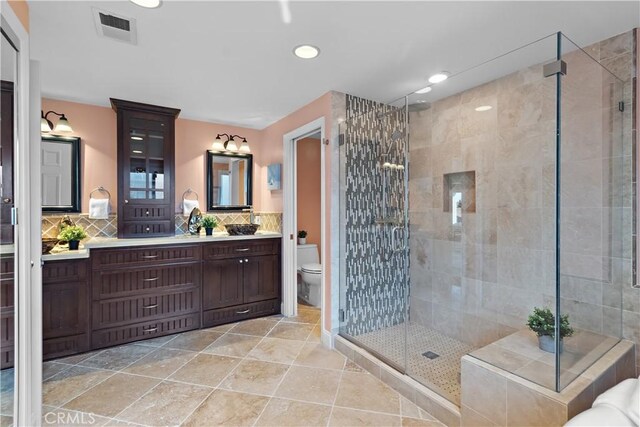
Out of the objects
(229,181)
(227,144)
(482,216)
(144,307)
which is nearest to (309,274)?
(229,181)

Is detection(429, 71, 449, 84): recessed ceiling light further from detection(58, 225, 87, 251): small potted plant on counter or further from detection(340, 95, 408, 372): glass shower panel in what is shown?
detection(58, 225, 87, 251): small potted plant on counter

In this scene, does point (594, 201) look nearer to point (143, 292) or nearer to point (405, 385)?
point (405, 385)

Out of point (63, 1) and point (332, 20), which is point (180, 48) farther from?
point (332, 20)

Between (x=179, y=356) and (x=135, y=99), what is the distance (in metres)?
2.42

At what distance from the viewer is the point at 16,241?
157 cm

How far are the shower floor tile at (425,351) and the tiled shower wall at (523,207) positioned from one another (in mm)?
126

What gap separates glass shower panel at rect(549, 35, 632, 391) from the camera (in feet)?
6.18

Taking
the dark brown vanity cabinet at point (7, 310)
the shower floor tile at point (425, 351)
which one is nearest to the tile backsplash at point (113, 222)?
Answer: the shower floor tile at point (425, 351)

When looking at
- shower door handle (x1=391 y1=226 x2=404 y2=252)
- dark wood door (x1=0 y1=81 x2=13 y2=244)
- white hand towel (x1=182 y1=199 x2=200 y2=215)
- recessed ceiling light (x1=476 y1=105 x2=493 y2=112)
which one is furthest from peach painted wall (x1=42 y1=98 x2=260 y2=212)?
recessed ceiling light (x1=476 y1=105 x2=493 y2=112)

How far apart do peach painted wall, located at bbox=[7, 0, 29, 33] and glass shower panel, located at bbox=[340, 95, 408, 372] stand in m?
2.13

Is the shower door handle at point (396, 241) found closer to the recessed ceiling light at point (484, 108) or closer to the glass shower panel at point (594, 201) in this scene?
the recessed ceiling light at point (484, 108)

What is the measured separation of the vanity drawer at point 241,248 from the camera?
330 cm

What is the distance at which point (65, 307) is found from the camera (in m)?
2.64

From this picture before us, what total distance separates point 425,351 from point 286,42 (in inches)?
102
